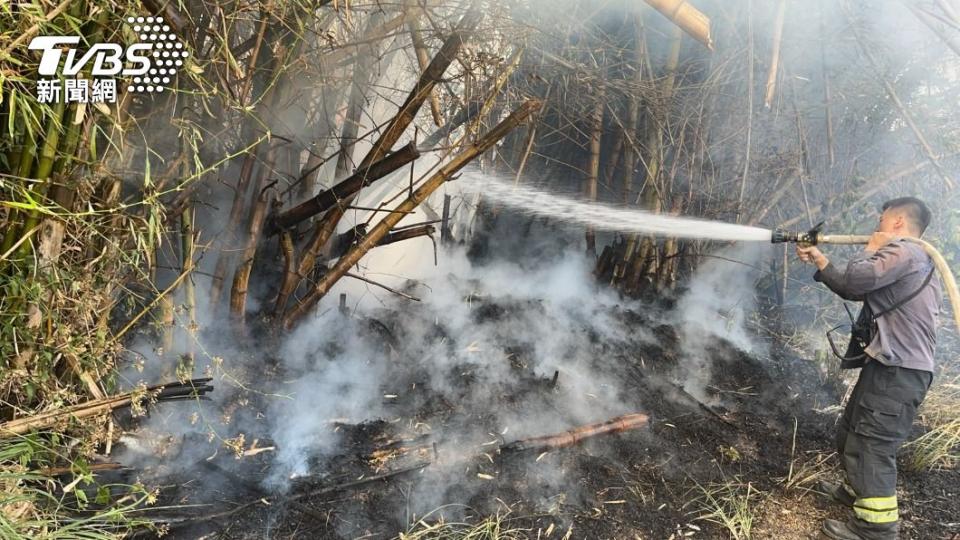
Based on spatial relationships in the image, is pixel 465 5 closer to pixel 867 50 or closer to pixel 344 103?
pixel 344 103

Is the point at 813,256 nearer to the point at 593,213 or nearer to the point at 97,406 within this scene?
the point at 593,213

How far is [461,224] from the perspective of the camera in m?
6.95

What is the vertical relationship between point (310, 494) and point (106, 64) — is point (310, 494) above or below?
below

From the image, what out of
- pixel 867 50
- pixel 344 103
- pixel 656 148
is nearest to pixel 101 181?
pixel 344 103

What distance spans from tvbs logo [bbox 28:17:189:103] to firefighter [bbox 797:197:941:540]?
4.12 m

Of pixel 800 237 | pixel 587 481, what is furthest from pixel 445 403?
pixel 800 237

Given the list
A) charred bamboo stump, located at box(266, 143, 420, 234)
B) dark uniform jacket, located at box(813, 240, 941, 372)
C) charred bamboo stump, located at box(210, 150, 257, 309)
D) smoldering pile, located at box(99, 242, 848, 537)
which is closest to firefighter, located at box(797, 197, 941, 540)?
dark uniform jacket, located at box(813, 240, 941, 372)

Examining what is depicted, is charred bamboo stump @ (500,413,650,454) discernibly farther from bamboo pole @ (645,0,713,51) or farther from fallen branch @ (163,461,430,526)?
bamboo pole @ (645,0,713,51)

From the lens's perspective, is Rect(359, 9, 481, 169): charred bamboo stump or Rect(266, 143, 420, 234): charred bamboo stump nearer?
Rect(359, 9, 481, 169): charred bamboo stump

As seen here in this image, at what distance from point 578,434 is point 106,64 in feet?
12.2

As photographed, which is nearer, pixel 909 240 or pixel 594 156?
pixel 909 240

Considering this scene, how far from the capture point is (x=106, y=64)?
250 centimetres

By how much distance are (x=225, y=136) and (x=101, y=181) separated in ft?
3.07

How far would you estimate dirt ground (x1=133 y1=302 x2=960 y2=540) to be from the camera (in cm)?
316
